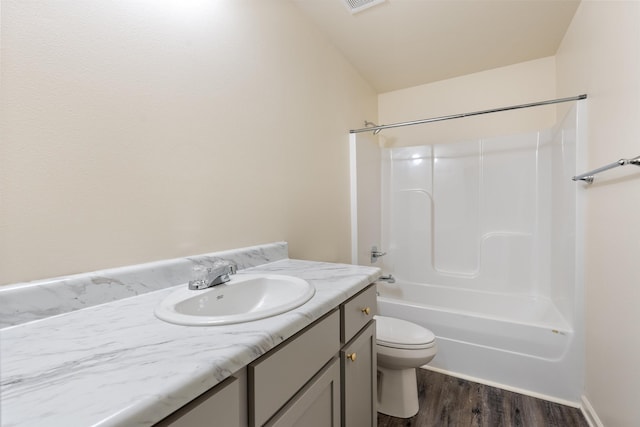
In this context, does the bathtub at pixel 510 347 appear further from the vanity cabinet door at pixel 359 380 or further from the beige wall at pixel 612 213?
the vanity cabinet door at pixel 359 380

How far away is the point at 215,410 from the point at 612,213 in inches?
70.6

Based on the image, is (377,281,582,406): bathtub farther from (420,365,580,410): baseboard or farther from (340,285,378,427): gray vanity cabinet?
(340,285,378,427): gray vanity cabinet

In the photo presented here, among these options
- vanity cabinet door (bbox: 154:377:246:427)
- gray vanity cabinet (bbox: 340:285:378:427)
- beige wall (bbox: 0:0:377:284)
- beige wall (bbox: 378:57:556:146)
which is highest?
beige wall (bbox: 378:57:556:146)

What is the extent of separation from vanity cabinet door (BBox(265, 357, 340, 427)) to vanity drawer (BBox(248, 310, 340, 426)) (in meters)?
0.02

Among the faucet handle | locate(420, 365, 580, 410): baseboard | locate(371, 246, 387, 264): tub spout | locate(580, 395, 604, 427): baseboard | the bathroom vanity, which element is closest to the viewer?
the bathroom vanity

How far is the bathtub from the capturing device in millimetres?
1708

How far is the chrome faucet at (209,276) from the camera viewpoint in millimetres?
933

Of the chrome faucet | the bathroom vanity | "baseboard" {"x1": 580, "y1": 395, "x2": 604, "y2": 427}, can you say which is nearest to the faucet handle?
the chrome faucet

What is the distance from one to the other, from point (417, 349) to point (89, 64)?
5.96 feet

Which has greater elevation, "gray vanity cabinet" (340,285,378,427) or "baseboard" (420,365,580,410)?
"gray vanity cabinet" (340,285,378,427)

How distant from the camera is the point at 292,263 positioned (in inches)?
54.4

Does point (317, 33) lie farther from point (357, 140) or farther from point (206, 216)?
point (206, 216)

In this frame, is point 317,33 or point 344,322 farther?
point 317,33

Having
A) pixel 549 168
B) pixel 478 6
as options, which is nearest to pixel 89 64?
pixel 478 6
